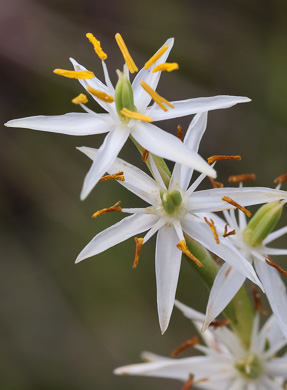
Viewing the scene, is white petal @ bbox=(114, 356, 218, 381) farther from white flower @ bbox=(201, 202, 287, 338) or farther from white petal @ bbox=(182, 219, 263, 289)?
white petal @ bbox=(182, 219, 263, 289)

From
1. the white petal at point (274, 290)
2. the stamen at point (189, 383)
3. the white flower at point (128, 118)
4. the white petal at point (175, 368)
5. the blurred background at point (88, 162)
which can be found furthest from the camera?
the blurred background at point (88, 162)

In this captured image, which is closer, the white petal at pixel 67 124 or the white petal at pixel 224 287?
the white petal at pixel 67 124

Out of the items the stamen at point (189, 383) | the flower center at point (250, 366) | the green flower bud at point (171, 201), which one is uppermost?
the green flower bud at point (171, 201)

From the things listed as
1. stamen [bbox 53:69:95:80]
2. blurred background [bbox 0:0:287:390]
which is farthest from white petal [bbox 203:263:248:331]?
blurred background [bbox 0:0:287:390]

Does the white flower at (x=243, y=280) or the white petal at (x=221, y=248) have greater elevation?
the white petal at (x=221, y=248)

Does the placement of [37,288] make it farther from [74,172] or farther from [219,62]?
[219,62]

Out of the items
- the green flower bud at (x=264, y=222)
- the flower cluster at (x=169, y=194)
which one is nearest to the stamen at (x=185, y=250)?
the flower cluster at (x=169, y=194)

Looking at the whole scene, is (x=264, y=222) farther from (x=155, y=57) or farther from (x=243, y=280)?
(x=155, y=57)

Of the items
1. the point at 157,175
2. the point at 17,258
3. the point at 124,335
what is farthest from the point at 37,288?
the point at 157,175

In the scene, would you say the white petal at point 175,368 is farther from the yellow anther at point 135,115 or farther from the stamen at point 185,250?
the yellow anther at point 135,115
